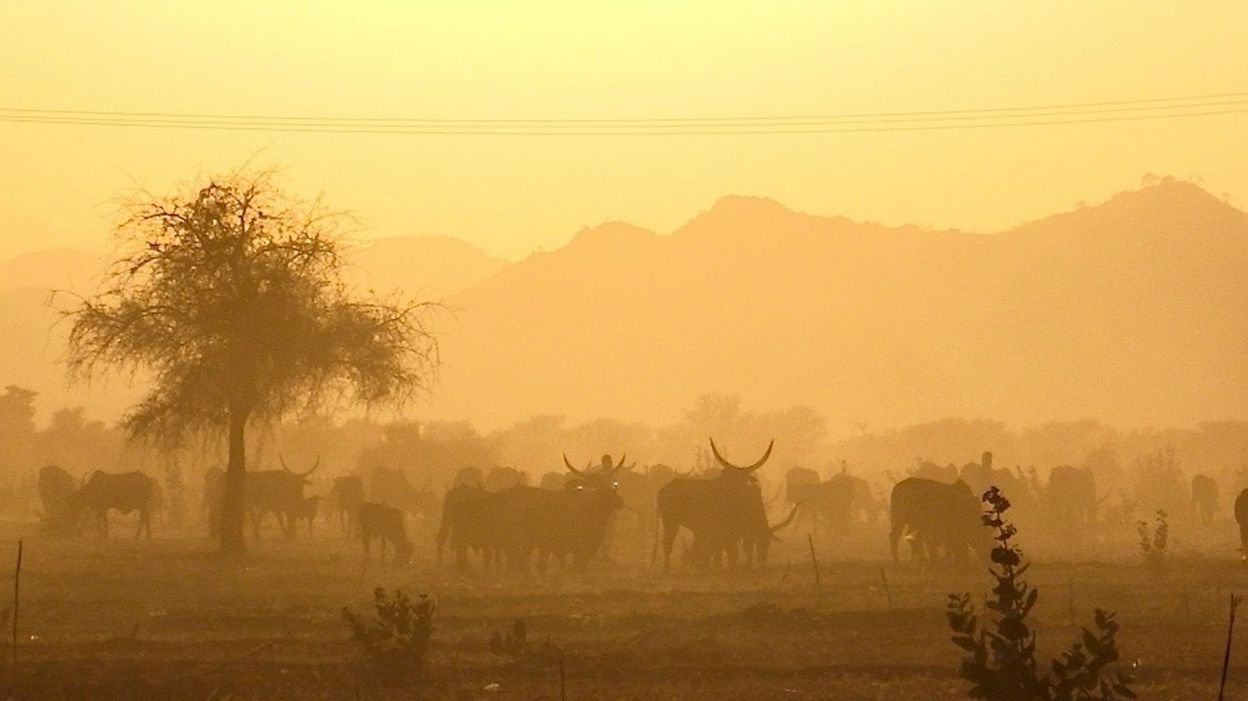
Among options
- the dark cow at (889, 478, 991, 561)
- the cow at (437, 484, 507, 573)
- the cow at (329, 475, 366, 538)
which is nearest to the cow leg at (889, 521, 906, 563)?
the dark cow at (889, 478, 991, 561)

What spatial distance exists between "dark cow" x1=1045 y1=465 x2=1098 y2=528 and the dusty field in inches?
443

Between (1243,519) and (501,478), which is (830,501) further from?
(1243,519)

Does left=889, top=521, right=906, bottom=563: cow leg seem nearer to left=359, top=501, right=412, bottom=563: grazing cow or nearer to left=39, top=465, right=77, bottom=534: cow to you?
left=359, top=501, right=412, bottom=563: grazing cow

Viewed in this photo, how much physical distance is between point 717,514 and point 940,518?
4.27 m

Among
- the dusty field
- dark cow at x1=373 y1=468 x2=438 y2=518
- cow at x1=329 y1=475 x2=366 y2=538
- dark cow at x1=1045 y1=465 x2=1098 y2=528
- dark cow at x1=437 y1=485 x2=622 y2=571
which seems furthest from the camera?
dark cow at x1=373 y1=468 x2=438 y2=518

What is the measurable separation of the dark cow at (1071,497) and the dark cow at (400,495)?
18.9 meters

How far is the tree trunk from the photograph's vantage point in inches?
1324

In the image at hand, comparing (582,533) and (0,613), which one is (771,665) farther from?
(582,533)

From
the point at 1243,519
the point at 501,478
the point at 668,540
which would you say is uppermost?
the point at 501,478

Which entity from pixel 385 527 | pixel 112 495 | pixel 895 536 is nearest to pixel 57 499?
pixel 112 495

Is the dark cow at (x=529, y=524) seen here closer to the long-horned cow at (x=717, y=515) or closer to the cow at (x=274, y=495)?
the long-horned cow at (x=717, y=515)

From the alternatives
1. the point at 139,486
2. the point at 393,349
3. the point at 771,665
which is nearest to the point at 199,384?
the point at 393,349

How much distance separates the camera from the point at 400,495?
48.7 m

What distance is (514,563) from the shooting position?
102ft
